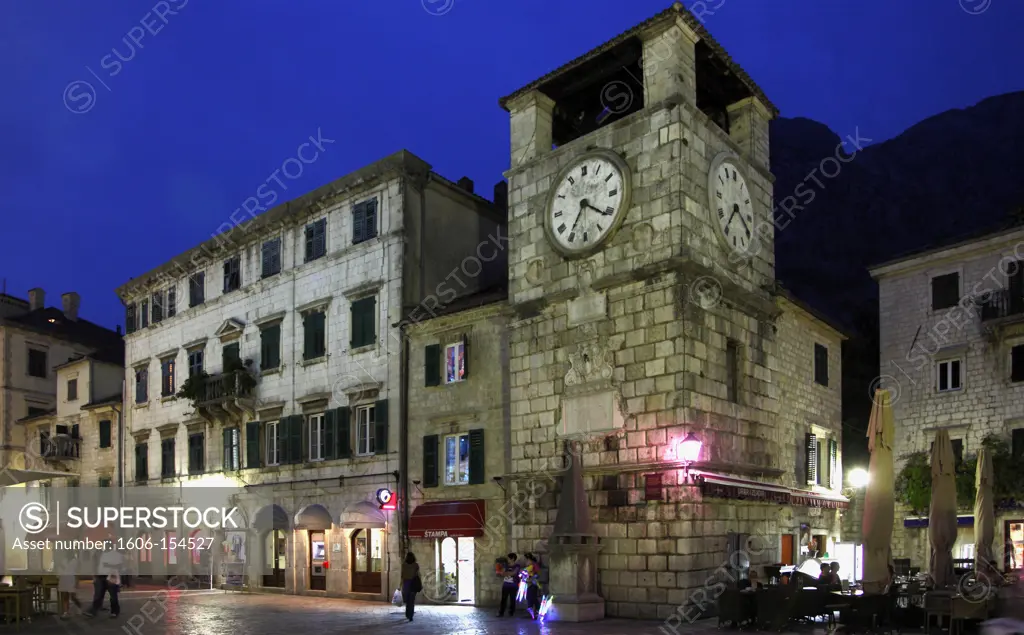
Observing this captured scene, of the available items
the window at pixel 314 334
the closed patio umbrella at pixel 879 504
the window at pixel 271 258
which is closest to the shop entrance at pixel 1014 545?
the closed patio umbrella at pixel 879 504

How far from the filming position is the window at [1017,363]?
1026 inches

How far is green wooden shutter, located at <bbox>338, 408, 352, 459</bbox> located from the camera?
84.2 ft

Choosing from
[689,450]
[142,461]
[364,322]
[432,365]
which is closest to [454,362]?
[432,365]

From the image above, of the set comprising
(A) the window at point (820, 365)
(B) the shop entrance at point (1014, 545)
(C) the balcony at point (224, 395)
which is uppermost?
(A) the window at point (820, 365)

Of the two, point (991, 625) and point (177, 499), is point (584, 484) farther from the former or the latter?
point (177, 499)

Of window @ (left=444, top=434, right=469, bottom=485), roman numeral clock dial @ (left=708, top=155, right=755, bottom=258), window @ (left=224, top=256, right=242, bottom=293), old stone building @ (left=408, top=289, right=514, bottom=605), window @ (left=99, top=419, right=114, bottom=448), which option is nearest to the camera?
roman numeral clock dial @ (left=708, top=155, right=755, bottom=258)

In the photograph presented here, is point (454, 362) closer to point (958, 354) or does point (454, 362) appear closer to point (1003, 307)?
point (958, 354)

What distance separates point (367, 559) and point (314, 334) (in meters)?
7.18

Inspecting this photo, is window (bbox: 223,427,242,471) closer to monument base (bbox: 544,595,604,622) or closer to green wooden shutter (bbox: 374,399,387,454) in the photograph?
green wooden shutter (bbox: 374,399,387,454)

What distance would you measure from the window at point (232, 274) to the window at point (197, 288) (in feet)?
5.85

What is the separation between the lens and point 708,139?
1936cm

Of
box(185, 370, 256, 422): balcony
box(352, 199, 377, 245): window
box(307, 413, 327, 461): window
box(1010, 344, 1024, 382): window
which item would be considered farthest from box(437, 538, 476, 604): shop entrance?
box(1010, 344, 1024, 382): window

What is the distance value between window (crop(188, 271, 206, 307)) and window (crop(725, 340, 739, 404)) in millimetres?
21364

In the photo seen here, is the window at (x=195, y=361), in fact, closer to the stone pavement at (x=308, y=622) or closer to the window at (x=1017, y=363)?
the stone pavement at (x=308, y=622)
